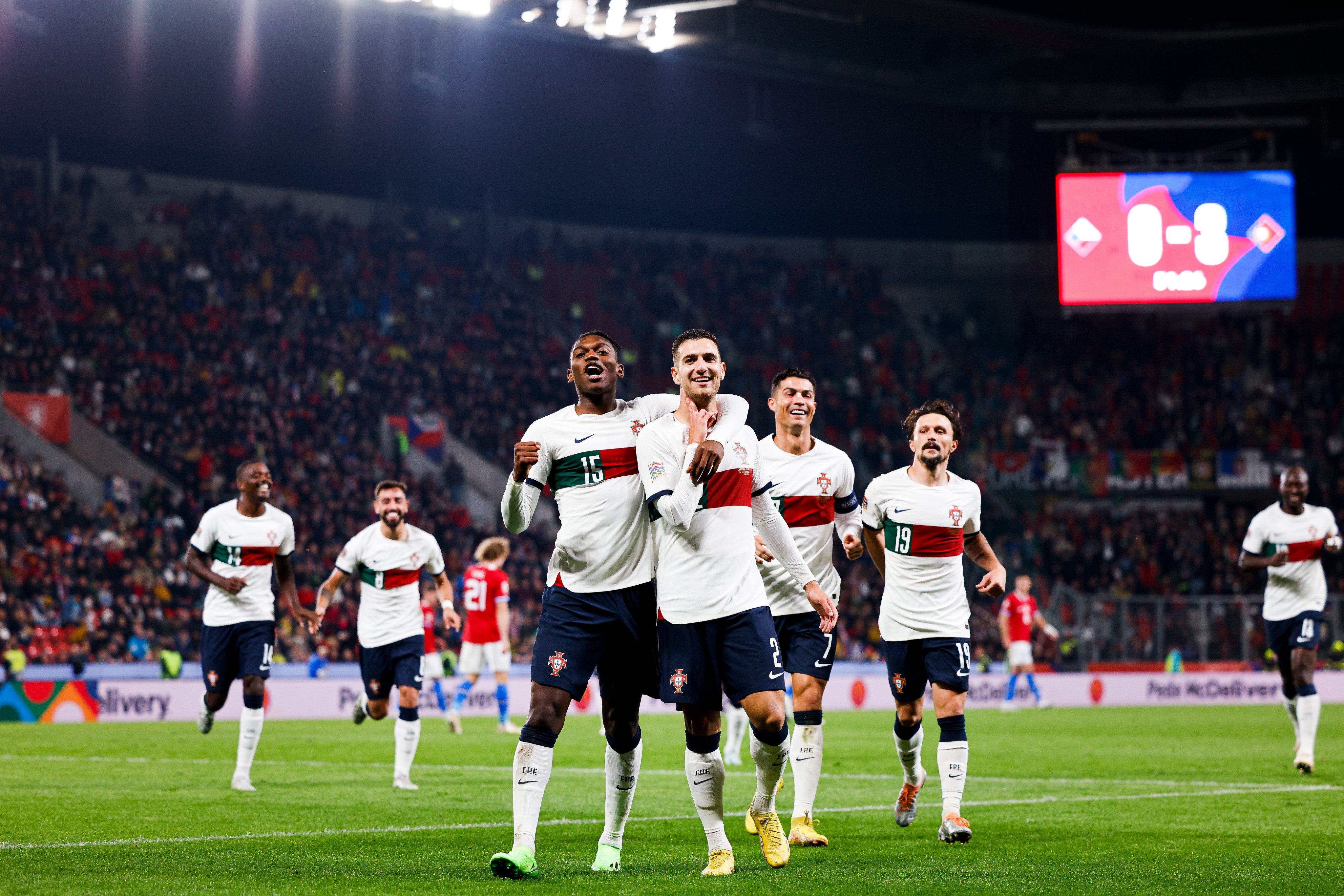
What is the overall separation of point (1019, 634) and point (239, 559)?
63.0 ft

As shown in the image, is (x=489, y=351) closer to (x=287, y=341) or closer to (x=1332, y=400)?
(x=287, y=341)

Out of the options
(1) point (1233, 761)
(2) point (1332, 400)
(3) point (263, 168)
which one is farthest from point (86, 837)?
(2) point (1332, 400)

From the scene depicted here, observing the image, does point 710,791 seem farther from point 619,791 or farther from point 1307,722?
point 1307,722

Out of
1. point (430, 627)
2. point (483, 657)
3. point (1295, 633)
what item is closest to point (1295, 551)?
point (1295, 633)

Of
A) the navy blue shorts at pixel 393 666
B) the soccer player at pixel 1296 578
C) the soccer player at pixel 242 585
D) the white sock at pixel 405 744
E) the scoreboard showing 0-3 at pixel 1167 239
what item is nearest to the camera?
the white sock at pixel 405 744

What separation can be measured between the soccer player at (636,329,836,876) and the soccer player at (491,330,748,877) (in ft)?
0.49

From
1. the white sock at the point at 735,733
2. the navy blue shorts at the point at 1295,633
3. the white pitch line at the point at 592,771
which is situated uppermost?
the navy blue shorts at the point at 1295,633

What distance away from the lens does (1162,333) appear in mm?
45062

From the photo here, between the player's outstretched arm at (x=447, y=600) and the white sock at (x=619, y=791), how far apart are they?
4887mm

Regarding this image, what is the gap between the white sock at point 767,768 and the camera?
26.8 ft

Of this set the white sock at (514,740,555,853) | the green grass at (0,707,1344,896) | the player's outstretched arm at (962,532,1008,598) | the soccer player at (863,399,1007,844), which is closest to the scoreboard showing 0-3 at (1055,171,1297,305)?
the green grass at (0,707,1344,896)

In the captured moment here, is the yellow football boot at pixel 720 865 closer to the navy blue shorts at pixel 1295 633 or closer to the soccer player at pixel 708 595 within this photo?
the soccer player at pixel 708 595

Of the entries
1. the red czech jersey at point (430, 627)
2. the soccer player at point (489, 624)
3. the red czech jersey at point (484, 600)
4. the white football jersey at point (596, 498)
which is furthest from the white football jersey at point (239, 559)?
the red czech jersey at point (430, 627)

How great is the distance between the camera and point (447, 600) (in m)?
13.8
